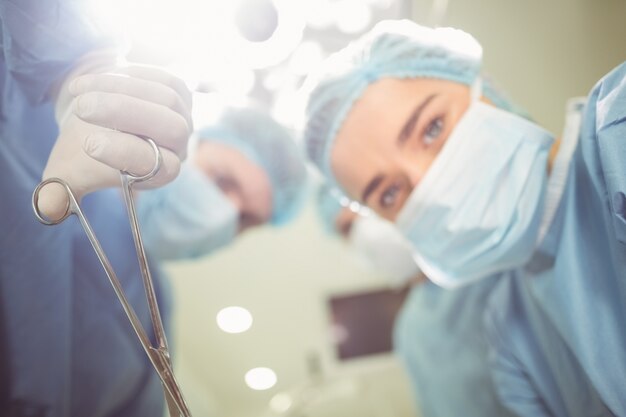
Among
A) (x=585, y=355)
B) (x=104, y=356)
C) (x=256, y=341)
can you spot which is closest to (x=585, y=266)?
(x=585, y=355)

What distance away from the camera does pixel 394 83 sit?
936mm

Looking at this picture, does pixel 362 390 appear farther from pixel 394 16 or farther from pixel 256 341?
pixel 394 16

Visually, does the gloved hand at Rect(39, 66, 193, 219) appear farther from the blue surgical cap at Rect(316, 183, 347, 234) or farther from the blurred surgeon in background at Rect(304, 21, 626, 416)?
the blue surgical cap at Rect(316, 183, 347, 234)

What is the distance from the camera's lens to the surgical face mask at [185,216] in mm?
1207

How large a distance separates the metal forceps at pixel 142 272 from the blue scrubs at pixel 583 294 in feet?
2.10

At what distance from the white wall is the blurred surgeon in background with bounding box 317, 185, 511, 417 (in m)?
0.47

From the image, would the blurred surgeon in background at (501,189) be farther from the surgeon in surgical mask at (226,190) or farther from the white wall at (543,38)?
the surgeon in surgical mask at (226,190)

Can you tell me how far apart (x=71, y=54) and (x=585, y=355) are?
3.03ft

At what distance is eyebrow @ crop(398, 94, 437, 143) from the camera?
2.93 feet

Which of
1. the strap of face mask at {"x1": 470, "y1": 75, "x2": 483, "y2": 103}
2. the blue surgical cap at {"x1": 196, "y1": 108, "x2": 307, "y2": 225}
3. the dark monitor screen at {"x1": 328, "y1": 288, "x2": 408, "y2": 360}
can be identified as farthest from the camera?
the dark monitor screen at {"x1": 328, "y1": 288, "x2": 408, "y2": 360}

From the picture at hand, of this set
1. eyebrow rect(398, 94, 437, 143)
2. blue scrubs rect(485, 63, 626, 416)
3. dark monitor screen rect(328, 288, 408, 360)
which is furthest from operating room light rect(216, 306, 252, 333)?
eyebrow rect(398, 94, 437, 143)

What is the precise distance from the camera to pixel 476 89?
2.93ft

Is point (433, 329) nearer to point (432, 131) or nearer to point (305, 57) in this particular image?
point (432, 131)

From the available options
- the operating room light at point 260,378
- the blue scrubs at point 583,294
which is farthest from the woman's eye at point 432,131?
the operating room light at point 260,378
